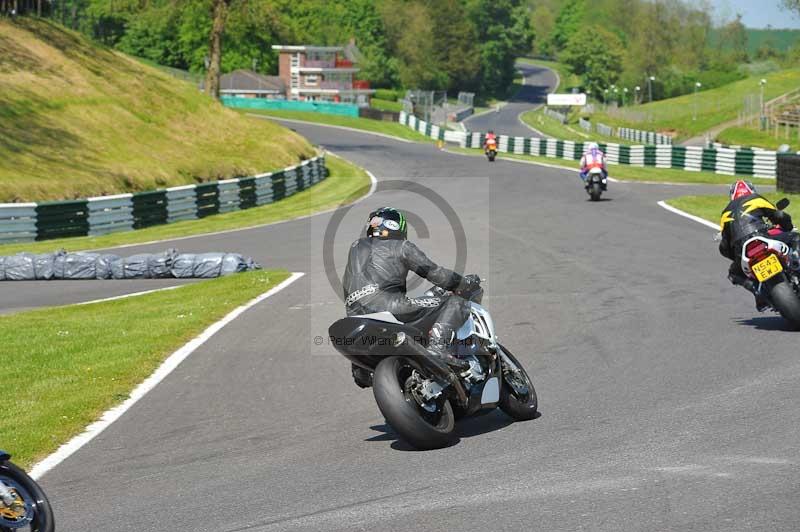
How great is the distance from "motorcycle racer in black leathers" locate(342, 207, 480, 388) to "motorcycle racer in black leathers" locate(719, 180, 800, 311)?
200 inches

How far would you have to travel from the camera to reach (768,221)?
43.4ft

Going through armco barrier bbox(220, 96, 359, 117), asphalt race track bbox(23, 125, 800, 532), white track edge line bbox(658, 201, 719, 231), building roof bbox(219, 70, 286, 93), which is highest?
building roof bbox(219, 70, 286, 93)

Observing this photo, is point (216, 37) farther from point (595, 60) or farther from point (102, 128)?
point (595, 60)

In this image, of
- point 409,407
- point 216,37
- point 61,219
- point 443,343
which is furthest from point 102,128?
point 409,407

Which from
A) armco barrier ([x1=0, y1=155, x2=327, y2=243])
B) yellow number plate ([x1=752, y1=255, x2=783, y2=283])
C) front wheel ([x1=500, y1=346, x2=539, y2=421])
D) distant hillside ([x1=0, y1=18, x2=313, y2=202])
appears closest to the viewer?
front wheel ([x1=500, y1=346, x2=539, y2=421])

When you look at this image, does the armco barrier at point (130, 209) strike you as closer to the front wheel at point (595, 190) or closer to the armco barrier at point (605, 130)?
the front wheel at point (595, 190)

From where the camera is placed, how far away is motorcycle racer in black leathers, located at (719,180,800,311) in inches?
488

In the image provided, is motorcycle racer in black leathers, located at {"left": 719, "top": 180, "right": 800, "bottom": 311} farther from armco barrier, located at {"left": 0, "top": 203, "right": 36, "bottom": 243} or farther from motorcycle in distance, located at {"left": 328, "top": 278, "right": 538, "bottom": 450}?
armco barrier, located at {"left": 0, "top": 203, "right": 36, "bottom": 243}

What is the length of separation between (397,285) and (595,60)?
165 m

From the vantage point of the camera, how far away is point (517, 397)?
8.89 metres

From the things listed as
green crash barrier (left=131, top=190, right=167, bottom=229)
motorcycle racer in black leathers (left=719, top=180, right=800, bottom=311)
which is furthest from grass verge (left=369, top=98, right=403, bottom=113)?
motorcycle racer in black leathers (left=719, top=180, right=800, bottom=311)

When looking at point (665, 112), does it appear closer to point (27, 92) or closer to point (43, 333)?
point (27, 92)

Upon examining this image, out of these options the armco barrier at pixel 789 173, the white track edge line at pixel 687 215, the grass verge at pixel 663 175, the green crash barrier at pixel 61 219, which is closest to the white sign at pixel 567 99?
the grass verge at pixel 663 175

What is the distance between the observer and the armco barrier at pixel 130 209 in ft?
94.2
